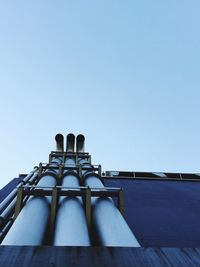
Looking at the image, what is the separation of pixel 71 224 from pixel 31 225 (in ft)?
2.03

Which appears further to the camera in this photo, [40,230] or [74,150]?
[74,150]

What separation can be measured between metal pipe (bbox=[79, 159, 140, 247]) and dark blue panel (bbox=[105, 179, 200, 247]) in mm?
2565

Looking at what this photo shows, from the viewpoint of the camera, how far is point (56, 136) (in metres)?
15.2

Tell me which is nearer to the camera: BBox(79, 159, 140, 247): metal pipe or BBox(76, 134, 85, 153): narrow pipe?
BBox(79, 159, 140, 247): metal pipe

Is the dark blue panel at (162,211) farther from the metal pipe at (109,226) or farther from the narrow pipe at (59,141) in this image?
the narrow pipe at (59,141)

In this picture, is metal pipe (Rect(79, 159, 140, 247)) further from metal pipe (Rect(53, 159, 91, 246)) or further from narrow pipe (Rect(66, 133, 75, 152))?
narrow pipe (Rect(66, 133, 75, 152))

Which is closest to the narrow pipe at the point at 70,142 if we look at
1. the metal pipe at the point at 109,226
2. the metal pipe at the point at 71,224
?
the metal pipe at the point at 71,224

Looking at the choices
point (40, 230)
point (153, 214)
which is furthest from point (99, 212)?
point (153, 214)

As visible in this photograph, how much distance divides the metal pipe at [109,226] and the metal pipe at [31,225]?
2.92 ft

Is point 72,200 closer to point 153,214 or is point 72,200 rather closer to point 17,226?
point 17,226

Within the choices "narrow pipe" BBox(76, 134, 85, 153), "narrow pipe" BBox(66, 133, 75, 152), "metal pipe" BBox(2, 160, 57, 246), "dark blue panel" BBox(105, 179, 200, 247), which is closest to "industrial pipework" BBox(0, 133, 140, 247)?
"metal pipe" BBox(2, 160, 57, 246)

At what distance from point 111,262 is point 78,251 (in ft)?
1.09

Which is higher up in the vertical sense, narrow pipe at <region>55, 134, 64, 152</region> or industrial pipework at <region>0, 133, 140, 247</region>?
narrow pipe at <region>55, 134, 64, 152</region>

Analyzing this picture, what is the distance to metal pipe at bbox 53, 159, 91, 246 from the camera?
4.22 m
